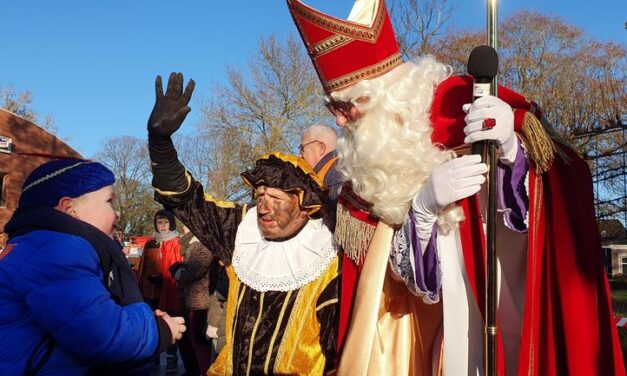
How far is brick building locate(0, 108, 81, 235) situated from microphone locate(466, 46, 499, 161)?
78.5 ft

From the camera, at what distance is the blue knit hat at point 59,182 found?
2.49 metres

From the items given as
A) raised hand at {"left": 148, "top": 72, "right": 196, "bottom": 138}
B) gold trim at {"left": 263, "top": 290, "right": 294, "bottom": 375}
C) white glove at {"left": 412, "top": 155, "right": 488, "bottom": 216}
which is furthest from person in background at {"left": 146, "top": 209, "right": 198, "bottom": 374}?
white glove at {"left": 412, "top": 155, "right": 488, "bottom": 216}

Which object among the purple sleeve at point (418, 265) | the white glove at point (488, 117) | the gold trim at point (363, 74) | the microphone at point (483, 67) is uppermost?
the gold trim at point (363, 74)

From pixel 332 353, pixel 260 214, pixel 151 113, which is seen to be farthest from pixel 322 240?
pixel 151 113

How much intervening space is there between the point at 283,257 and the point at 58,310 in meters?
1.39

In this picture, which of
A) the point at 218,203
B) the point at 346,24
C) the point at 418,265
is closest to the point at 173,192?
the point at 218,203

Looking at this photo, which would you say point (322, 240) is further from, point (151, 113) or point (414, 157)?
point (151, 113)

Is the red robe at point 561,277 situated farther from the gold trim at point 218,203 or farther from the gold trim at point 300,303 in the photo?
the gold trim at point 218,203

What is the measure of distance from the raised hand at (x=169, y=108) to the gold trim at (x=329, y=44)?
2.23ft

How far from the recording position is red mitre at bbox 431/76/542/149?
8.50 feet

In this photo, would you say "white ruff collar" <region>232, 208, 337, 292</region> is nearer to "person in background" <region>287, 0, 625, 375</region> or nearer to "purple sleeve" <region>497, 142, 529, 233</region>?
"person in background" <region>287, 0, 625, 375</region>

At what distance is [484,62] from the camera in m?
2.14

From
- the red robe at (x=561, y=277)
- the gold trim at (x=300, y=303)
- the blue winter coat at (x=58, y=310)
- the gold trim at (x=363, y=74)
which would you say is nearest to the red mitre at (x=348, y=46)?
the gold trim at (x=363, y=74)

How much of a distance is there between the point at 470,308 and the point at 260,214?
1.29 m
